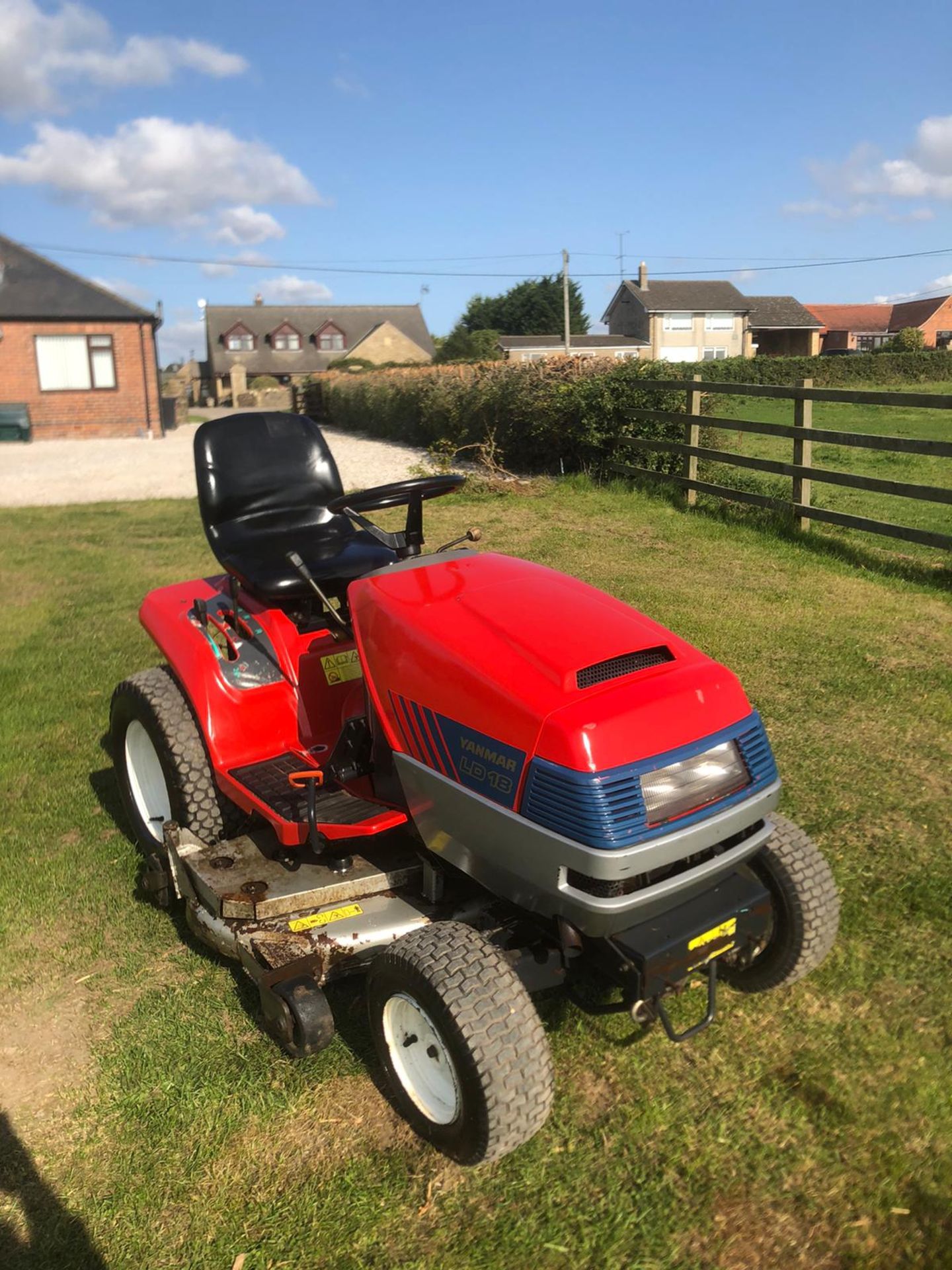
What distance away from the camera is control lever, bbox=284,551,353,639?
2977 mm

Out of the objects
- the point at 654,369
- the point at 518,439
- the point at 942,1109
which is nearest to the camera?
the point at 942,1109

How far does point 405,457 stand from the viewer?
59.1ft

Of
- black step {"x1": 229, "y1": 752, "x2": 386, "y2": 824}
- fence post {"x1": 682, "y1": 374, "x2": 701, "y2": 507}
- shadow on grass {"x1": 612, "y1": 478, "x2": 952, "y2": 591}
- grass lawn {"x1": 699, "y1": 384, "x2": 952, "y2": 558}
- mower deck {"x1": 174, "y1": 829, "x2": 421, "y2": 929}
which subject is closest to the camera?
mower deck {"x1": 174, "y1": 829, "x2": 421, "y2": 929}

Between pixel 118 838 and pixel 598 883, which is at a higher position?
pixel 598 883

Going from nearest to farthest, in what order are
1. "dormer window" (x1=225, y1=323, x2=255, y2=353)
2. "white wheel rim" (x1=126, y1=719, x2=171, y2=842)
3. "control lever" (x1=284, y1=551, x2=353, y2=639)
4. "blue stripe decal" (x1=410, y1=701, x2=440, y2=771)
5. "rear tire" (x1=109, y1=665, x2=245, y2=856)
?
1. "blue stripe decal" (x1=410, y1=701, x2=440, y2=771)
2. "control lever" (x1=284, y1=551, x2=353, y2=639)
3. "rear tire" (x1=109, y1=665, x2=245, y2=856)
4. "white wheel rim" (x1=126, y1=719, x2=171, y2=842)
5. "dormer window" (x1=225, y1=323, x2=255, y2=353)

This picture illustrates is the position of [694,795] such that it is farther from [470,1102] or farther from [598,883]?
[470,1102]

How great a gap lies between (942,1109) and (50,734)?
4299mm

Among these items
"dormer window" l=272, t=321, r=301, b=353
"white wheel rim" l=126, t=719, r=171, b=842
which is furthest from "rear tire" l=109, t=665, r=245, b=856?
"dormer window" l=272, t=321, r=301, b=353

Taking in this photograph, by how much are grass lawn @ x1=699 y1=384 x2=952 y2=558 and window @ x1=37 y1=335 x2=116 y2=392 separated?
58.3ft

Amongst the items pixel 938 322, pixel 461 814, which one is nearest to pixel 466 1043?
pixel 461 814

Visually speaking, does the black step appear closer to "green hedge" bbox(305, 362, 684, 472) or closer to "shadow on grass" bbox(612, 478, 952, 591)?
"shadow on grass" bbox(612, 478, 952, 591)

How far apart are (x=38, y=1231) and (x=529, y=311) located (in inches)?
3410

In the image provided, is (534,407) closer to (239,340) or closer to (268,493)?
(268,493)

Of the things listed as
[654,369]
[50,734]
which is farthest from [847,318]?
[50,734]
